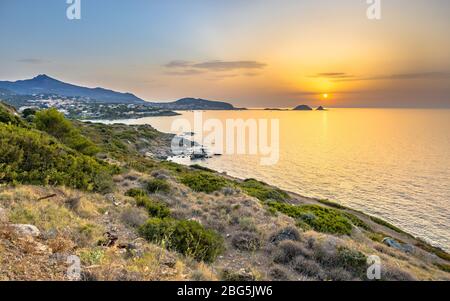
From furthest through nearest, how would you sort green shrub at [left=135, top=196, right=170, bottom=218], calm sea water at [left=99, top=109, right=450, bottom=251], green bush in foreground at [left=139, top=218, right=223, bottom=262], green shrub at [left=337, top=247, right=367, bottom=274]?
calm sea water at [left=99, top=109, right=450, bottom=251]
green shrub at [left=135, top=196, right=170, bottom=218]
green shrub at [left=337, top=247, right=367, bottom=274]
green bush in foreground at [left=139, top=218, right=223, bottom=262]

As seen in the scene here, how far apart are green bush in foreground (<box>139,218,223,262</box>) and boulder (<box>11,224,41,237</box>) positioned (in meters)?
2.76

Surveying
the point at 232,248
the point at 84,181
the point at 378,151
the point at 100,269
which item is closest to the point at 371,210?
the point at 232,248

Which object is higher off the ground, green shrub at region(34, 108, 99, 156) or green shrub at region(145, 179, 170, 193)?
green shrub at region(34, 108, 99, 156)

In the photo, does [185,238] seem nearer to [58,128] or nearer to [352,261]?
[352,261]

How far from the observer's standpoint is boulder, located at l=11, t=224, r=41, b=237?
640cm

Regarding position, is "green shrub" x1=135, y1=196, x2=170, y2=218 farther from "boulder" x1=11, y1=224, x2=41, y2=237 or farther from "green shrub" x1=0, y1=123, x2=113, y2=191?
"boulder" x1=11, y1=224, x2=41, y2=237

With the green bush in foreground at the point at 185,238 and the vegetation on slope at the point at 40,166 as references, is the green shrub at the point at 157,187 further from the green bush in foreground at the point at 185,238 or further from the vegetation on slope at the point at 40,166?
the green bush in foreground at the point at 185,238

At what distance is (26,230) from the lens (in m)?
6.56

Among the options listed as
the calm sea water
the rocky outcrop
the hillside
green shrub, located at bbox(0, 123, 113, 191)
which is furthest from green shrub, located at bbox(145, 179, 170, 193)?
the calm sea water

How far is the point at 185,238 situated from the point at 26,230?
390 cm

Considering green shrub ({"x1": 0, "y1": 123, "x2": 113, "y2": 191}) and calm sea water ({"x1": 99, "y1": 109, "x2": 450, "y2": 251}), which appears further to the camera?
calm sea water ({"x1": 99, "y1": 109, "x2": 450, "y2": 251})

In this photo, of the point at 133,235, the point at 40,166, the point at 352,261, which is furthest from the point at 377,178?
the point at 40,166

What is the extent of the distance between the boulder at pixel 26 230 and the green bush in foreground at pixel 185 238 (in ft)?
9.06
